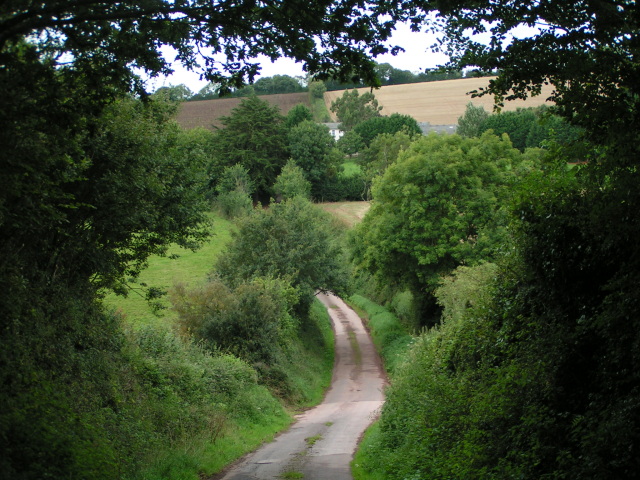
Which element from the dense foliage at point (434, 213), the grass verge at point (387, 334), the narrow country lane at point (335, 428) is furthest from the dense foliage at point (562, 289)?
the dense foliage at point (434, 213)

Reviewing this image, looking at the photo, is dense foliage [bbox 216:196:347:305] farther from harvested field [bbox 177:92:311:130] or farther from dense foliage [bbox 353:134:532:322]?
harvested field [bbox 177:92:311:130]

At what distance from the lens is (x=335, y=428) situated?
23531 mm

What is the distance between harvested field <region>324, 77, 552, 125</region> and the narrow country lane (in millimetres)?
62573

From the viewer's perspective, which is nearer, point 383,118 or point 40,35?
point 40,35

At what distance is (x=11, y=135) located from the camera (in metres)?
7.63

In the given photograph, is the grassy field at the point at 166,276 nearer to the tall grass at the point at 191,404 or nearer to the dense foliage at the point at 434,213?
the tall grass at the point at 191,404

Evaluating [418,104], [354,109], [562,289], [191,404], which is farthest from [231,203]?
[562,289]

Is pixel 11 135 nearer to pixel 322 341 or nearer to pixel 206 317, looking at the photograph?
pixel 206 317

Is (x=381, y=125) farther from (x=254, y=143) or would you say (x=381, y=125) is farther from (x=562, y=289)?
(x=562, y=289)

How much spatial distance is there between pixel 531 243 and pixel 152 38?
7.37 metres

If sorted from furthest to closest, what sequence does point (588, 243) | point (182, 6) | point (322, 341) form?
point (322, 341) → point (588, 243) → point (182, 6)

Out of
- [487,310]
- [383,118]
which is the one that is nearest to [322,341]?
[487,310]

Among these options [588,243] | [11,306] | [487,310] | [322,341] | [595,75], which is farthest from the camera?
[322,341]

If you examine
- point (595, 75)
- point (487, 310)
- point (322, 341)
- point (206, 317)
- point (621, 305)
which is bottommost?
point (322, 341)
